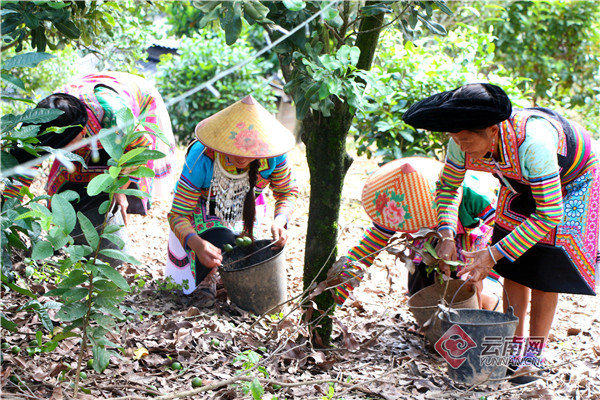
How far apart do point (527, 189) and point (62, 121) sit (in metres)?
2.44

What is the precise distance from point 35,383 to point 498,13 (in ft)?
30.5

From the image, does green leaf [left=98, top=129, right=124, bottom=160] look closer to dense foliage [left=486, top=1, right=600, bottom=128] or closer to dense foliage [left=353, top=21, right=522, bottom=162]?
dense foliage [left=353, top=21, right=522, bottom=162]

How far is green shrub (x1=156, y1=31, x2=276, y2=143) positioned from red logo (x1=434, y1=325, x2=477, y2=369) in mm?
7174

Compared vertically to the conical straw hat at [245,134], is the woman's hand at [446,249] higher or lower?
lower

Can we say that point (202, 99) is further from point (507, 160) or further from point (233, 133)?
point (507, 160)

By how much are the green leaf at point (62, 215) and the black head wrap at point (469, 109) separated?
1613 mm

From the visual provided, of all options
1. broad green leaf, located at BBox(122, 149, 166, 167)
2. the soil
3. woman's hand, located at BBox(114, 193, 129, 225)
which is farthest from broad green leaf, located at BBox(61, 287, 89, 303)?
woman's hand, located at BBox(114, 193, 129, 225)

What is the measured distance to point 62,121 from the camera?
3.39 meters

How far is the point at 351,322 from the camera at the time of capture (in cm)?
393

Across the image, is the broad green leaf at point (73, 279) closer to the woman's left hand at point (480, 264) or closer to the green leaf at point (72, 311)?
the green leaf at point (72, 311)

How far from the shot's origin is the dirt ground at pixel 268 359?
2.65m

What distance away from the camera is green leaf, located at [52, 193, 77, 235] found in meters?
2.15

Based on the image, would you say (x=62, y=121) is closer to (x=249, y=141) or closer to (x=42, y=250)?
(x=249, y=141)

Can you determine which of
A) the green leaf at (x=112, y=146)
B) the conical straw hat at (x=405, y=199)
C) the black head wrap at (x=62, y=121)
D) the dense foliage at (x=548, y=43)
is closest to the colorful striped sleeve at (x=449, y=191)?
the conical straw hat at (x=405, y=199)
